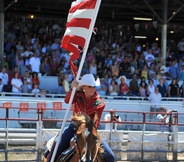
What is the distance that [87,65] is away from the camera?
60.6ft

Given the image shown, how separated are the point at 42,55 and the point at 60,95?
323 centimetres

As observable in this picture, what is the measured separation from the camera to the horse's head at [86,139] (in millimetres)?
5066

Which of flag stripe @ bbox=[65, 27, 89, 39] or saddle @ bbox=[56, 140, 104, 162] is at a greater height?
flag stripe @ bbox=[65, 27, 89, 39]

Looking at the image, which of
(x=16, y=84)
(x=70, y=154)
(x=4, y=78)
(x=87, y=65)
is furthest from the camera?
(x=87, y=65)

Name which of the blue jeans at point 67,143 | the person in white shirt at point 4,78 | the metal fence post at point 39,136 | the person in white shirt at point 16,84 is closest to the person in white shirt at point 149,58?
the person in white shirt at point 16,84

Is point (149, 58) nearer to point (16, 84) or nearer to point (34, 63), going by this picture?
point (34, 63)

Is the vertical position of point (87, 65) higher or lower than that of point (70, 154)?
higher

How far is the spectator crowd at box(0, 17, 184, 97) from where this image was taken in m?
16.6

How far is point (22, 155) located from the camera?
12.1 metres

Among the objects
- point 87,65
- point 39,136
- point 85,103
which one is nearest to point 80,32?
point 85,103

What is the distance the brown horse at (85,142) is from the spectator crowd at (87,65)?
1046cm

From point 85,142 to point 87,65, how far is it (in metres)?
13.4

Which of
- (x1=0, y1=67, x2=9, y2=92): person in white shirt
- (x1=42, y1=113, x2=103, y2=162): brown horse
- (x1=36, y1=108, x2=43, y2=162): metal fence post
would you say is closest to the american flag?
(x1=42, y1=113, x2=103, y2=162): brown horse

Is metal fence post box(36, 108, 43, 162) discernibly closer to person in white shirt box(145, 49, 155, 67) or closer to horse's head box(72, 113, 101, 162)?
horse's head box(72, 113, 101, 162)
